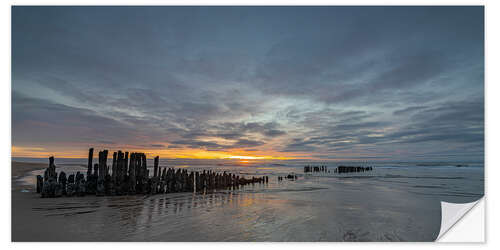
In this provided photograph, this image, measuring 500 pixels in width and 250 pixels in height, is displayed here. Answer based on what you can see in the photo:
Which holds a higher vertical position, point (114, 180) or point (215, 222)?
point (114, 180)

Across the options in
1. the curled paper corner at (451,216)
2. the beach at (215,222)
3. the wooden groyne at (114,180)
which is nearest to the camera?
the beach at (215,222)

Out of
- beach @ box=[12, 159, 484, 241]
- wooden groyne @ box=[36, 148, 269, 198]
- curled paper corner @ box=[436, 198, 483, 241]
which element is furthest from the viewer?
wooden groyne @ box=[36, 148, 269, 198]

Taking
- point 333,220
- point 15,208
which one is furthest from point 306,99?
point 15,208

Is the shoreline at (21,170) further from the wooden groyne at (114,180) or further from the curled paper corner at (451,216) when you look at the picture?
the curled paper corner at (451,216)

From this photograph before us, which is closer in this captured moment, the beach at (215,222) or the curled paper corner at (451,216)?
the beach at (215,222)

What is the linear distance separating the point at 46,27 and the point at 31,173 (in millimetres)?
13967

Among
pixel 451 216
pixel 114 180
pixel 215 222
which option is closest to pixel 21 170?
pixel 114 180

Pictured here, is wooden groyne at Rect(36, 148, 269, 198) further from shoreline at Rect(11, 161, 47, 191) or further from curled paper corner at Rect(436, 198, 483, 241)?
curled paper corner at Rect(436, 198, 483, 241)

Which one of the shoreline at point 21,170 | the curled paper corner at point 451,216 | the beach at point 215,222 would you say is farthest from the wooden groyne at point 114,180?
the curled paper corner at point 451,216

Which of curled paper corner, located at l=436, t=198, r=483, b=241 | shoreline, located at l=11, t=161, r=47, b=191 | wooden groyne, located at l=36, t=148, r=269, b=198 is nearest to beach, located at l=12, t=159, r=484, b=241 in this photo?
curled paper corner, located at l=436, t=198, r=483, b=241

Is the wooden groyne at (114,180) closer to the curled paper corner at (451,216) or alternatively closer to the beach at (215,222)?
the beach at (215,222)

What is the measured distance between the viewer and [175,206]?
806cm

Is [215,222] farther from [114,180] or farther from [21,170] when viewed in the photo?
[21,170]

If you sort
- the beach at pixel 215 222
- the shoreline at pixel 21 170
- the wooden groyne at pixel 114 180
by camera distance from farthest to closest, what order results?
the wooden groyne at pixel 114 180 < the shoreline at pixel 21 170 < the beach at pixel 215 222
